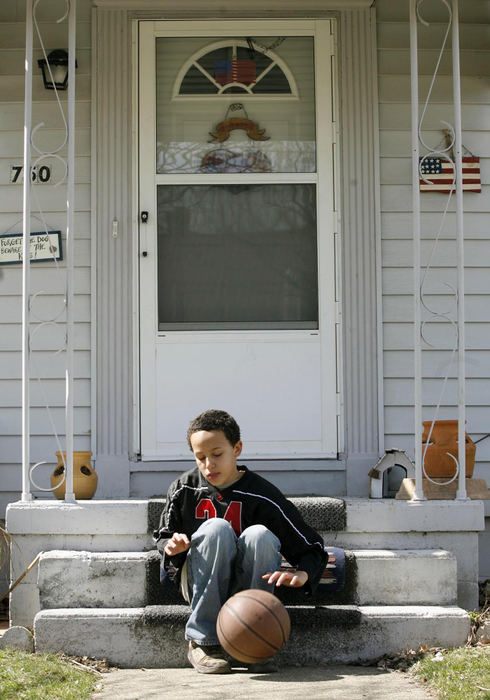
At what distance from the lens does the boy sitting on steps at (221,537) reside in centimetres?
395

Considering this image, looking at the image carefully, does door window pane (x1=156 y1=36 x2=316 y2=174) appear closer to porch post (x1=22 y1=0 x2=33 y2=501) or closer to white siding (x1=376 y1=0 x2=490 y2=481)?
white siding (x1=376 y1=0 x2=490 y2=481)

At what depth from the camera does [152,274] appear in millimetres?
5805

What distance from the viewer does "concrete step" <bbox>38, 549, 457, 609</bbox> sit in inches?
177

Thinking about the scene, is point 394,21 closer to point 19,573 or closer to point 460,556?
point 460,556

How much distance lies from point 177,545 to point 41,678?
77 cm

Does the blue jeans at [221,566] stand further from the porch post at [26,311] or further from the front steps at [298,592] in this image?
the porch post at [26,311]

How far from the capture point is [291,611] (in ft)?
14.1

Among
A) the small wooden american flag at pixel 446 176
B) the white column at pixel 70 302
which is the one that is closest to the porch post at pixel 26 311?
the white column at pixel 70 302

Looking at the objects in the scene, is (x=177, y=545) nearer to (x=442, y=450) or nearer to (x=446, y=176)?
(x=442, y=450)

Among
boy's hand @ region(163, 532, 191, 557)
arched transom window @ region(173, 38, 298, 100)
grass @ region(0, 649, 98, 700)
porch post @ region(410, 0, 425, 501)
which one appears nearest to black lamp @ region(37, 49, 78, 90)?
arched transom window @ region(173, 38, 298, 100)

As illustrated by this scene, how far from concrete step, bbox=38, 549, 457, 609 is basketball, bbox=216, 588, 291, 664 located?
82cm

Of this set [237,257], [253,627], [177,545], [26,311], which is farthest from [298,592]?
[237,257]

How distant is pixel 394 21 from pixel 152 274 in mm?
2176

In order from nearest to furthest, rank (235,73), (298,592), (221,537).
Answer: (221,537)
(298,592)
(235,73)
